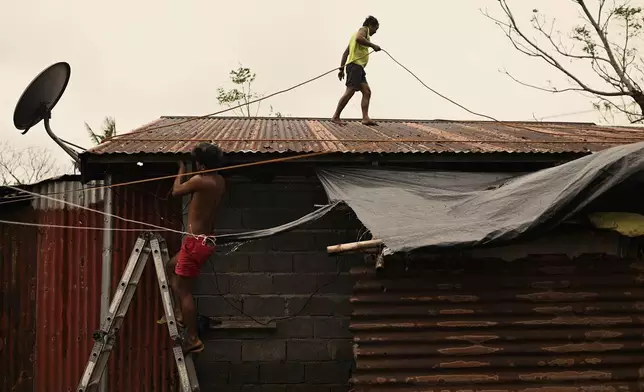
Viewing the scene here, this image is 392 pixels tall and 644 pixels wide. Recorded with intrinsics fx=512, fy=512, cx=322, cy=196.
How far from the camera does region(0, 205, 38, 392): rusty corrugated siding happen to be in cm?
483

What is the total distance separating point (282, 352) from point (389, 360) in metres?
1.58

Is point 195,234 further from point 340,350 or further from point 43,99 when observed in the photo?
point 43,99

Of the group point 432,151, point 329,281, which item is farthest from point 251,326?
point 432,151

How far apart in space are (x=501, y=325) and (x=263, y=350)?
7.30ft

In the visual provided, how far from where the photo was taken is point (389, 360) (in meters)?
3.48

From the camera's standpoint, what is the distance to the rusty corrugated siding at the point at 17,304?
4832 mm

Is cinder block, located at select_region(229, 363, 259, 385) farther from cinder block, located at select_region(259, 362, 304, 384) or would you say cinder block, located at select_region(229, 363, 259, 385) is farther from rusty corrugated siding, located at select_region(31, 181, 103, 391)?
rusty corrugated siding, located at select_region(31, 181, 103, 391)

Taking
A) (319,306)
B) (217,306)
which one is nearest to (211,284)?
(217,306)

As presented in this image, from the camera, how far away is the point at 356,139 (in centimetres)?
545

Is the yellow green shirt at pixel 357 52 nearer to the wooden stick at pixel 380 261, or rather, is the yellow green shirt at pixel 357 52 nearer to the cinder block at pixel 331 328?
the cinder block at pixel 331 328

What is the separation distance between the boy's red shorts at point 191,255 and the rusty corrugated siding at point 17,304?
1894mm

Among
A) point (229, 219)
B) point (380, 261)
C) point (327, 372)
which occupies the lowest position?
point (327, 372)

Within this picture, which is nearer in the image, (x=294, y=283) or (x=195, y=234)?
(x=195, y=234)

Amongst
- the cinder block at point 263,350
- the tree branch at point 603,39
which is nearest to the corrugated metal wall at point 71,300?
the cinder block at point 263,350
